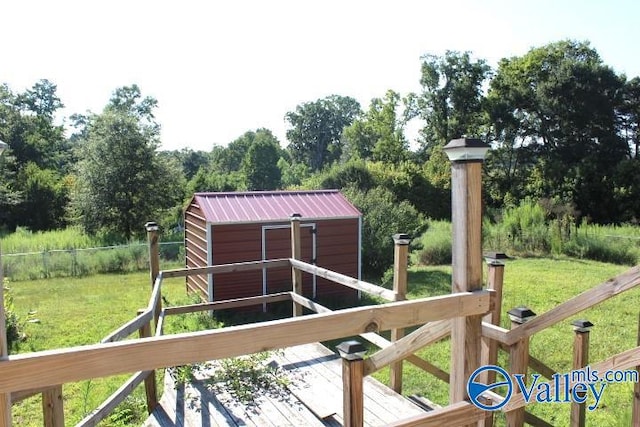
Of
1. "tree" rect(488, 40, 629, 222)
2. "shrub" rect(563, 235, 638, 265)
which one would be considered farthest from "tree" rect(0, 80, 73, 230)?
"tree" rect(488, 40, 629, 222)

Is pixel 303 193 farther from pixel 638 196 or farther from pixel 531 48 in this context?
pixel 531 48

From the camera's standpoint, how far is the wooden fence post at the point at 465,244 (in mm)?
1845

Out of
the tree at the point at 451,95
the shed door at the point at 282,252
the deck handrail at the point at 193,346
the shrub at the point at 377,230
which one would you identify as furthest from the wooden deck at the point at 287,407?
the tree at the point at 451,95

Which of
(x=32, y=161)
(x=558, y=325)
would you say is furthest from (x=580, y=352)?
(x=32, y=161)

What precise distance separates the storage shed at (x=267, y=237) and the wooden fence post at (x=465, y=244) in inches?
273

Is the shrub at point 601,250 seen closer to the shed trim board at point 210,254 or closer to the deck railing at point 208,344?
the shed trim board at point 210,254

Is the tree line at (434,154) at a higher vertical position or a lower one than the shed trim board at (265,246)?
higher

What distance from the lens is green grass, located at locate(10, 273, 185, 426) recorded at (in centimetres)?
500

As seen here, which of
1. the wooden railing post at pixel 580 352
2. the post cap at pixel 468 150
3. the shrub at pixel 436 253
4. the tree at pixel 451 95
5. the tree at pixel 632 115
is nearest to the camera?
the post cap at pixel 468 150

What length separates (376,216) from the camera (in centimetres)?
1177

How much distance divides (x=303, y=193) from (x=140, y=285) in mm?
4620

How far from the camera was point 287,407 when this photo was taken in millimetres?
3650

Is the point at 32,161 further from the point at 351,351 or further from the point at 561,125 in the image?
the point at 351,351

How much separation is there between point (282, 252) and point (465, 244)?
7413mm
